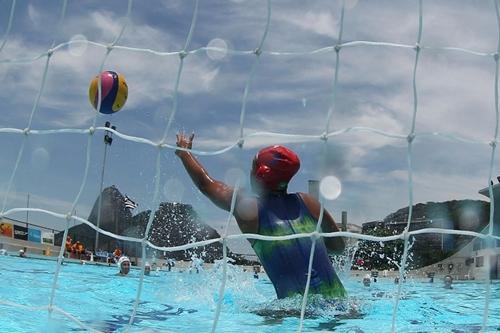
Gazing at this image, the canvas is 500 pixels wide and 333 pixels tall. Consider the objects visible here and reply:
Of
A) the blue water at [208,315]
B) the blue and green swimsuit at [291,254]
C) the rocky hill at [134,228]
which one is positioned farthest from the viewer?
the rocky hill at [134,228]

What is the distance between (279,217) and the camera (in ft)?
13.2

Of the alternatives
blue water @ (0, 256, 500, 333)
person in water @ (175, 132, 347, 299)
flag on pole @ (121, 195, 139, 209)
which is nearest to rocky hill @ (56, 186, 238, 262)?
flag on pole @ (121, 195, 139, 209)

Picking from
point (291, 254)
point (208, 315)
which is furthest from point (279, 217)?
point (208, 315)

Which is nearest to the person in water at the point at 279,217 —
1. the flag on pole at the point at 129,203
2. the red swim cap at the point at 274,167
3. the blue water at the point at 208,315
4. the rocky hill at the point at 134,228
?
the red swim cap at the point at 274,167

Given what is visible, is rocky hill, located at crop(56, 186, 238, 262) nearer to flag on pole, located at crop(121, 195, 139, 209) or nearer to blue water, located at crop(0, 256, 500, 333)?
flag on pole, located at crop(121, 195, 139, 209)

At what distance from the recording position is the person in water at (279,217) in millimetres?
3908

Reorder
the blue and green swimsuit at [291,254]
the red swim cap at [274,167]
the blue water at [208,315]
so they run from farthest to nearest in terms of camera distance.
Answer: the red swim cap at [274,167], the blue and green swimsuit at [291,254], the blue water at [208,315]

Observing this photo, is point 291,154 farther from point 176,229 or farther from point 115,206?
point 115,206

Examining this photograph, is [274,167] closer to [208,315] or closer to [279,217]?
[279,217]

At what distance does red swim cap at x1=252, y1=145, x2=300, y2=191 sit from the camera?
406cm

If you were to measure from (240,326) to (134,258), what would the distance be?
19.1 meters

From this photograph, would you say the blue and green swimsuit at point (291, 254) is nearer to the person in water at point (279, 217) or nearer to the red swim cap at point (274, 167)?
the person in water at point (279, 217)

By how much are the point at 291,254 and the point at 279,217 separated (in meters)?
0.28

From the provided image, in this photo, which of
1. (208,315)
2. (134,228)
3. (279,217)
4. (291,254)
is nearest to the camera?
(291,254)
